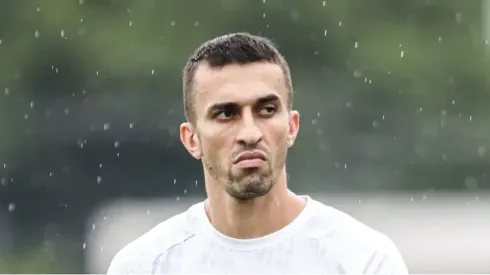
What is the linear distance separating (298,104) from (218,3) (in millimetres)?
4463

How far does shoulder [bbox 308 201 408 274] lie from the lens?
189 inches

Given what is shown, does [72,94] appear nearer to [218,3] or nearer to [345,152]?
[218,3]

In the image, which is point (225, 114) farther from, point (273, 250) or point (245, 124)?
point (273, 250)

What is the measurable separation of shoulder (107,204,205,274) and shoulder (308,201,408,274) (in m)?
0.47

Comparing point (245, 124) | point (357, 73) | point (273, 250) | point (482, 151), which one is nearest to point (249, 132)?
point (245, 124)

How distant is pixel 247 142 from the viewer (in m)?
4.77

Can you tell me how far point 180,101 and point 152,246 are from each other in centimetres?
1504

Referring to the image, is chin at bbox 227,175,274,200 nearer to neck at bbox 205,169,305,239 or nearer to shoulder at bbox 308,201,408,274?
neck at bbox 205,169,305,239

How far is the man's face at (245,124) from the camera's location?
479 centimetres

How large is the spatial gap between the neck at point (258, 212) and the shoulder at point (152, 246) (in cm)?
Result: 16

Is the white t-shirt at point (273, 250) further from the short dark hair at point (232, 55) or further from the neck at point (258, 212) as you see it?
the short dark hair at point (232, 55)

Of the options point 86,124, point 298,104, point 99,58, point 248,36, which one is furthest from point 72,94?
point 248,36

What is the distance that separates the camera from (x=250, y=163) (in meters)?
4.78

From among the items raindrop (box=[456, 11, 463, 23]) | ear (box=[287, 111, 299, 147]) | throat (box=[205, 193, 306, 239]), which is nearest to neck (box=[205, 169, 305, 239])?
throat (box=[205, 193, 306, 239])
